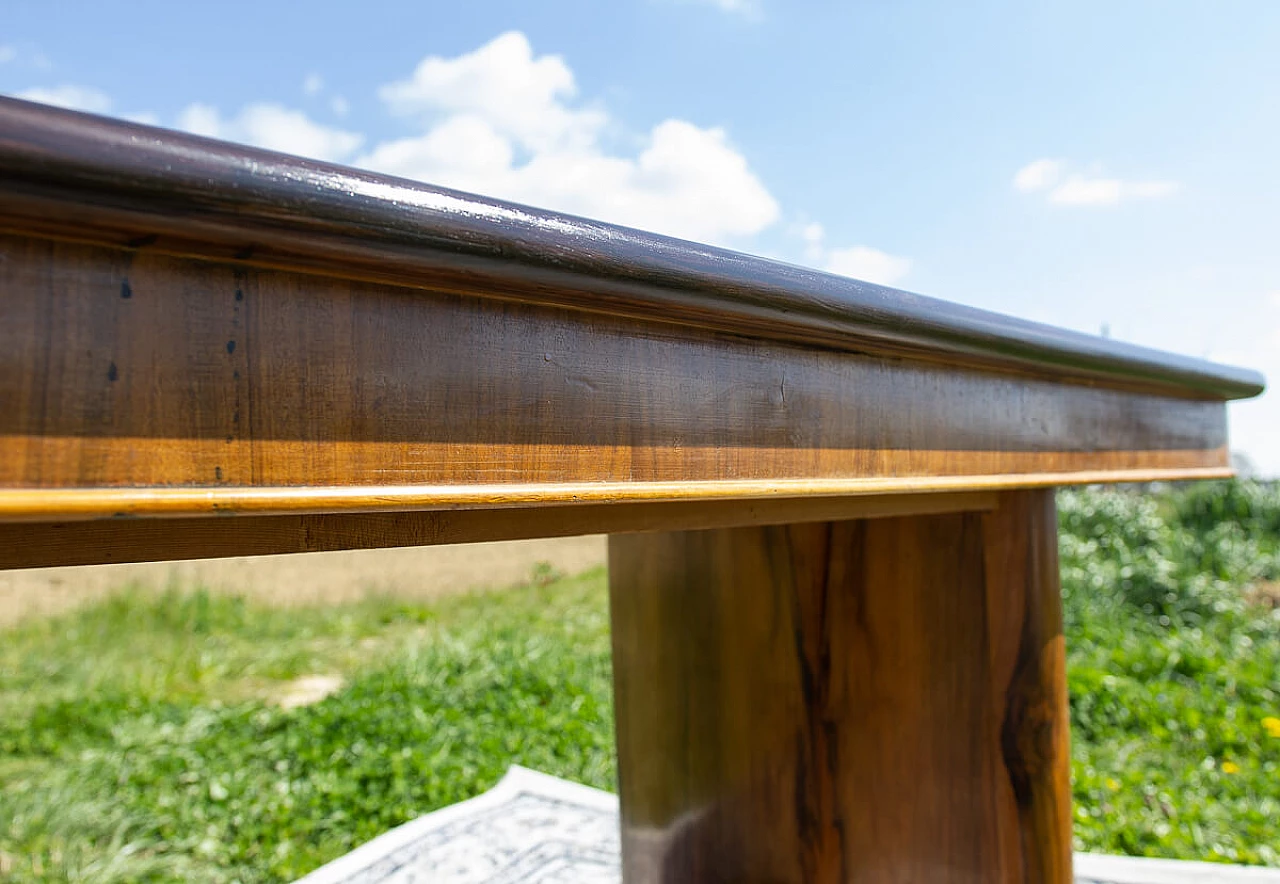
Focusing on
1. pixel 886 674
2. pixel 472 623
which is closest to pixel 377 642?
pixel 472 623

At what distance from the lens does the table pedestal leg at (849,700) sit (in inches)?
45.2

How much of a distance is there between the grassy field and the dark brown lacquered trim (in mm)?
2536

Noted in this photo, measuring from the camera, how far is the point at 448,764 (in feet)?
10.3

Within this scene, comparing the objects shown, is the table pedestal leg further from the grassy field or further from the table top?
the grassy field

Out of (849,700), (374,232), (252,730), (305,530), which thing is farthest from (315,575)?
(374,232)

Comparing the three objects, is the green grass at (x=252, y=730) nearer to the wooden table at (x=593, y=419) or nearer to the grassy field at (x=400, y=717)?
the grassy field at (x=400, y=717)

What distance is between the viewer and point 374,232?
1.45 ft

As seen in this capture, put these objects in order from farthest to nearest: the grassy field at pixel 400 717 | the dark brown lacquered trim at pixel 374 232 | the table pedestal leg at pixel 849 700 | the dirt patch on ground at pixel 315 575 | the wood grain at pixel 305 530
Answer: the dirt patch on ground at pixel 315 575, the grassy field at pixel 400 717, the table pedestal leg at pixel 849 700, the wood grain at pixel 305 530, the dark brown lacquered trim at pixel 374 232

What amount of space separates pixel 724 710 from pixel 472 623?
381 cm

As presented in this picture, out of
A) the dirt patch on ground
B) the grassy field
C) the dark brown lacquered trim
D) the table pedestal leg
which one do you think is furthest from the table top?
the dirt patch on ground

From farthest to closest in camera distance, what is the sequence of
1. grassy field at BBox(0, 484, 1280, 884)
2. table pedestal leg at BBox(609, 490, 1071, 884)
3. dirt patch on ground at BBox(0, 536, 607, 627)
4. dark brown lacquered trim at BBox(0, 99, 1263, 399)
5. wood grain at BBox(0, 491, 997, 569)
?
1. dirt patch on ground at BBox(0, 536, 607, 627)
2. grassy field at BBox(0, 484, 1280, 884)
3. table pedestal leg at BBox(609, 490, 1071, 884)
4. wood grain at BBox(0, 491, 997, 569)
5. dark brown lacquered trim at BBox(0, 99, 1263, 399)

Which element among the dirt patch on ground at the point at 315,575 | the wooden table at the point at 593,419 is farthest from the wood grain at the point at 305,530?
the dirt patch on ground at the point at 315,575

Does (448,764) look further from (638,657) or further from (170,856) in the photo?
(638,657)

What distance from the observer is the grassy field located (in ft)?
8.82
